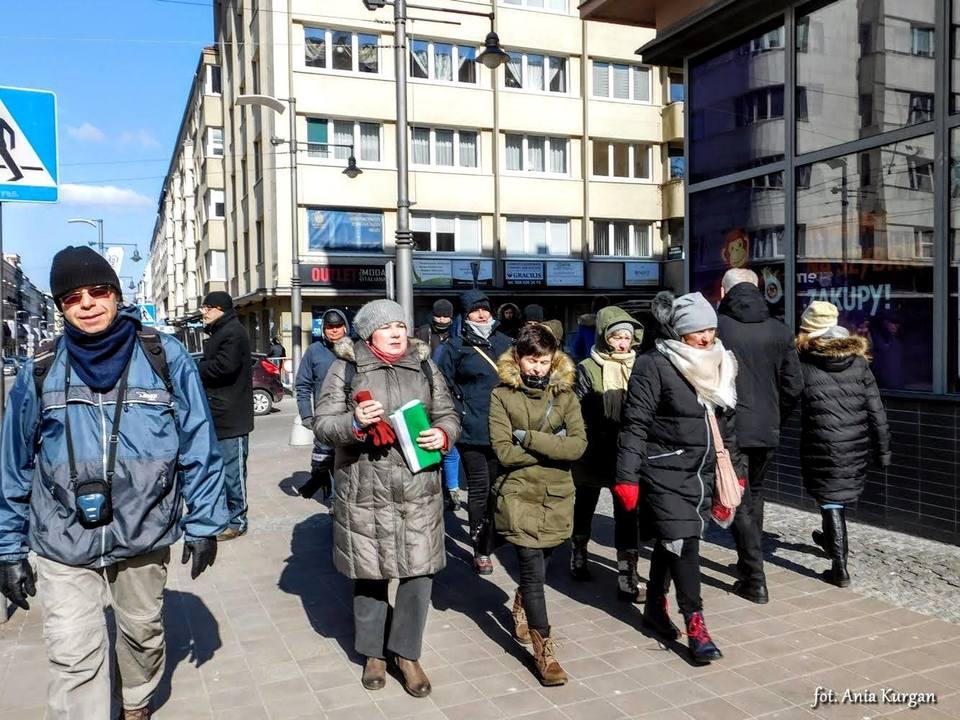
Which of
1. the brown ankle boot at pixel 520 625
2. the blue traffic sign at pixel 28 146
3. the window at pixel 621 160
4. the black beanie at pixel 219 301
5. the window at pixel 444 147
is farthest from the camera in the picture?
the window at pixel 621 160

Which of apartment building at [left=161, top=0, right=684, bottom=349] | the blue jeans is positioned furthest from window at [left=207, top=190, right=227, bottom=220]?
the blue jeans

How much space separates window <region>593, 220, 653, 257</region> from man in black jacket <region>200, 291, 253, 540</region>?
24.6m

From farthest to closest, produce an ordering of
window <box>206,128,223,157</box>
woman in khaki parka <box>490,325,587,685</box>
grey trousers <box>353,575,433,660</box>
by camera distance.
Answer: window <box>206,128,223,157</box>, woman in khaki parka <box>490,325,587,685</box>, grey trousers <box>353,575,433,660</box>

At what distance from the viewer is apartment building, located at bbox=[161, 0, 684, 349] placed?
2628cm

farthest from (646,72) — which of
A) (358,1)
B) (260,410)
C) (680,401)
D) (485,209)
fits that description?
(680,401)

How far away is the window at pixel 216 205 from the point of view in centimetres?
4066

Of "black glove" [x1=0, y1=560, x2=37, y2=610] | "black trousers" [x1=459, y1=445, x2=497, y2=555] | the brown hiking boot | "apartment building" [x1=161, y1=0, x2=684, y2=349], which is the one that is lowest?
the brown hiking boot

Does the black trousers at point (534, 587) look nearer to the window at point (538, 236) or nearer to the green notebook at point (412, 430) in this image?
the green notebook at point (412, 430)

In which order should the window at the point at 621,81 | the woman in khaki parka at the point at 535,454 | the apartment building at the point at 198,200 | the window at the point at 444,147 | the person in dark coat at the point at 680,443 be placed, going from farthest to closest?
the apartment building at the point at 198,200
the window at the point at 621,81
the window at the point at 444,147
the person in dark coat at the point at 680,443
the woman in khaki parka at the point at 535,454

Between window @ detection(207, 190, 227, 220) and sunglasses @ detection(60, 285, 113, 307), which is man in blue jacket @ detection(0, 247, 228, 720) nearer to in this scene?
sunglasses @ detection(60, 285, 113, 307)

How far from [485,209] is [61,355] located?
25663 millimetres

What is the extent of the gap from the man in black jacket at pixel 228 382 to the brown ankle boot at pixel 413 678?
288cm

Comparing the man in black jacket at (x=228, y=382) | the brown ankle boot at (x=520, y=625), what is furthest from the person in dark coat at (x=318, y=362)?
the brown ankle boot at (x=520, y=625)

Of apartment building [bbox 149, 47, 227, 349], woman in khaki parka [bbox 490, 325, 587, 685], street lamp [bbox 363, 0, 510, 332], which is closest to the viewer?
woman in khaki parka [bbox 490, 325, 587, 685]
